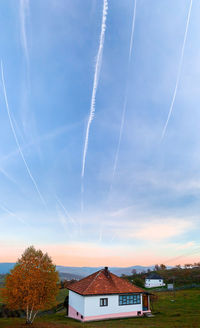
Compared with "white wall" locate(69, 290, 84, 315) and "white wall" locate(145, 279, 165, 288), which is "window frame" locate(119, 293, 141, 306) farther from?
"white wall" locate(145, 279, 165, 288)

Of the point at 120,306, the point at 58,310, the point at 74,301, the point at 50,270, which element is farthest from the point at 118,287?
the point at 58,310

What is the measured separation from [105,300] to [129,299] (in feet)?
12.6

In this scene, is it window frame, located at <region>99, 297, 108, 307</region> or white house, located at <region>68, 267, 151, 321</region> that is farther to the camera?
window frame, located at <region>99, 297, 108, 307</region>

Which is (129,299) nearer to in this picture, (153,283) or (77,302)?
(77,302)

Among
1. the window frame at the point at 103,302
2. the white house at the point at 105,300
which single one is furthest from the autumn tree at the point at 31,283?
the window frame at the point at 103,302

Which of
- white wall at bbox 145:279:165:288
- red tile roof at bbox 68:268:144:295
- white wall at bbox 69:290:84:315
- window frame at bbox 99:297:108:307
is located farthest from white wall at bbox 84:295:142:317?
white wall at bbox 145:279:165:288

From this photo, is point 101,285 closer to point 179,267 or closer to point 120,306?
point 120,306

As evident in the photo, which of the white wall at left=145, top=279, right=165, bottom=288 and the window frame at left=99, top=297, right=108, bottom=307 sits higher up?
the window frame at left=99, top=297, right=108, bottom=307

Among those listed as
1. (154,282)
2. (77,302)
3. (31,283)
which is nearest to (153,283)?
(154,282)

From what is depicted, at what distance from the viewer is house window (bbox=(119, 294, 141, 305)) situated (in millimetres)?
29391

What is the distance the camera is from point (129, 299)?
1179 inches

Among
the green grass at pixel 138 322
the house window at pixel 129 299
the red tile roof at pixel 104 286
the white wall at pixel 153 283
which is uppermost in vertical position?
the red tile roof at pixel 104 286

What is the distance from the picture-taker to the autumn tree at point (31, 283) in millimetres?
22484

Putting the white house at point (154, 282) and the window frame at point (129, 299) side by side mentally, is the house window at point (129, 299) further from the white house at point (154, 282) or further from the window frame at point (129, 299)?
the white house at point (154, 282)
